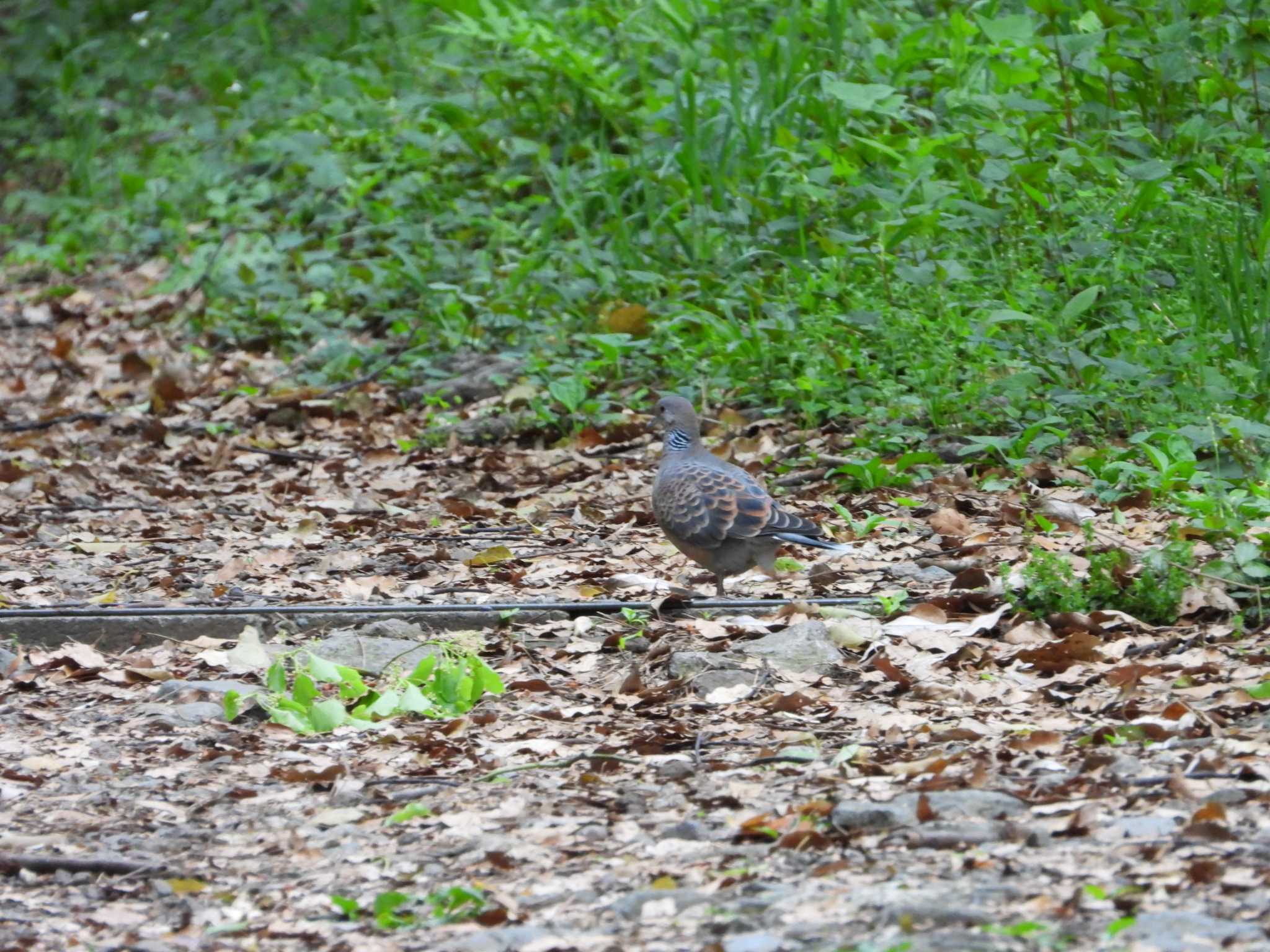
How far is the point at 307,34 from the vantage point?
14.5 meters

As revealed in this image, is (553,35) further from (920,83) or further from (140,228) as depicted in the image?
(140,228)

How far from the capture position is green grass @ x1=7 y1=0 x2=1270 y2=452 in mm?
7004

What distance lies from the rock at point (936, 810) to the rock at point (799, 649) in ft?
3.95

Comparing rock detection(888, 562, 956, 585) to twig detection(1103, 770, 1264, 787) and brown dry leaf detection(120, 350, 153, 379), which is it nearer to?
twig detection(1103, 770, 1264, 787)

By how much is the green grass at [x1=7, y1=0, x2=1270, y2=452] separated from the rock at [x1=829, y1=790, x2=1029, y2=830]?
2931 mm

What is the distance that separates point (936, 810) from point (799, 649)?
51.8 inches

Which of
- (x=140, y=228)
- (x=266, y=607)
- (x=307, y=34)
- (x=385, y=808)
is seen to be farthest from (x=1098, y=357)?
(x=307, y=34)

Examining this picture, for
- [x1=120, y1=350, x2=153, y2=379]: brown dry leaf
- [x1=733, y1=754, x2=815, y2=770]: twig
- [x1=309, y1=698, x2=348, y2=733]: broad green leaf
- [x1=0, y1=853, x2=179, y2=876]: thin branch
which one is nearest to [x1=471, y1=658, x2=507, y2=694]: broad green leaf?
[x1=309, y1=698, x2=348, y2=733]: broad green leaf

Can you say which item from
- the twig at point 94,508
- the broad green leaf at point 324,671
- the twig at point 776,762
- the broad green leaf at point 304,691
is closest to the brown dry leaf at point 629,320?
the twig at point 94,508

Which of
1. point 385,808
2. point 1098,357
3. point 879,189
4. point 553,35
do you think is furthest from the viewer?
point 553,35

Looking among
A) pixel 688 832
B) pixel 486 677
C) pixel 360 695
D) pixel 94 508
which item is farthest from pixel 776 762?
pixel 94 508

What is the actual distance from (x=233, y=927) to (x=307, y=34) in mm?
12440

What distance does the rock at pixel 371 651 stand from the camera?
16.2 feet

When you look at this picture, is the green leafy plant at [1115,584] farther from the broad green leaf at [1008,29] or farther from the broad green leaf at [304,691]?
the broad green leaf at [1008,29]
